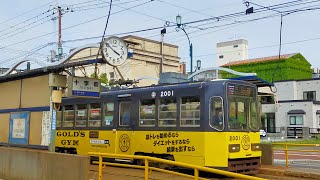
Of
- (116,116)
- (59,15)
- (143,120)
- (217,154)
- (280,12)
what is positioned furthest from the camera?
(59,15)

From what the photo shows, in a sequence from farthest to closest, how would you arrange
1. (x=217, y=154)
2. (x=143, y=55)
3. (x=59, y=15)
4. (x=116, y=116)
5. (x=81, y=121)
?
(x=143, y=55) < (x=59, y=15) < (x=81, y=121) < (x=116, y=116) < (x=217, y=154)

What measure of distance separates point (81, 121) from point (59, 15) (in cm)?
2572

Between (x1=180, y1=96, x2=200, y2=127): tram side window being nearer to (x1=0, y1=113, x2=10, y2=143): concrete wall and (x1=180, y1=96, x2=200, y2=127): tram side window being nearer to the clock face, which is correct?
the clock face

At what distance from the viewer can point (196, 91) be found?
44.5ft

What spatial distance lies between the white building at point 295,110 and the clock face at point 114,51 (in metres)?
35.3

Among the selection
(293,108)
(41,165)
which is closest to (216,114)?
(41,165)

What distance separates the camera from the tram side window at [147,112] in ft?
48.4

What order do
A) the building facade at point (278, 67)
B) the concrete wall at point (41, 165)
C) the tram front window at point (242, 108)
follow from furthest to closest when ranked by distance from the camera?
1. the building facade at point (278, 67)
2. the tram front window at point (242, 108)
3. the concrete wall at point (41, 165)

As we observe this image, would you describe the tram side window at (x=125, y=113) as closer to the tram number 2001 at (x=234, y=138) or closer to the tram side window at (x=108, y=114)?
the tram side window at (x=108, y=114)

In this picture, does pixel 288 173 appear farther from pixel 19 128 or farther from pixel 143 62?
pixel 143 62

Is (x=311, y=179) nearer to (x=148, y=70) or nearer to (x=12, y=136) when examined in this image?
(x=12, y=136)

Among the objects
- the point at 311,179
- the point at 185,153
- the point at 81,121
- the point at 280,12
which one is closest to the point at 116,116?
the point at 81,121

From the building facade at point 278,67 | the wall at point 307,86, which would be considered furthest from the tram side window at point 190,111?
the building facade at point 278,67

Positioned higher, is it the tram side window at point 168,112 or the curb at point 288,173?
the tram side window at point 168,112
